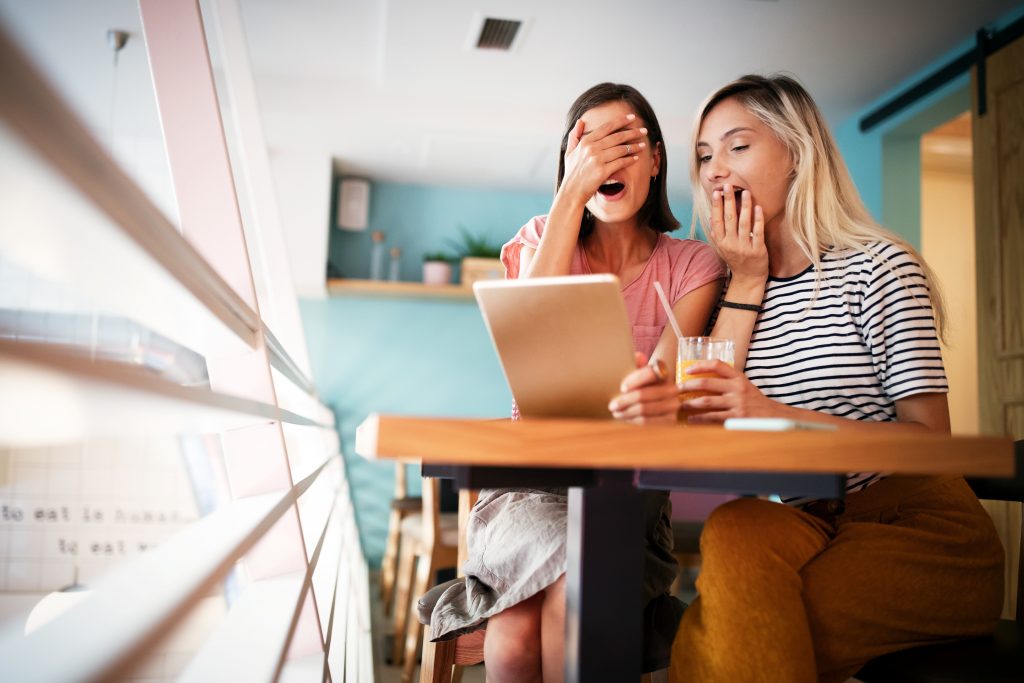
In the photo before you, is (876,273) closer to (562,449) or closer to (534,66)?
(562,449)

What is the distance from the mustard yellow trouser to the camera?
36.0 inches

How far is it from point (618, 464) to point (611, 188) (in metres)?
1.03

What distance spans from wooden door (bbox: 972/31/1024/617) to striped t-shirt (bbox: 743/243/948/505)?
86.2 inches

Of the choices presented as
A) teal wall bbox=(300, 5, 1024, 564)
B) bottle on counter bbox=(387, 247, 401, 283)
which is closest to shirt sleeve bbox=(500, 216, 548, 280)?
bottle on counter bbox=(387, 247, 401, 283)

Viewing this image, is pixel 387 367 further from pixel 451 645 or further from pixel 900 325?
pixel 900 325

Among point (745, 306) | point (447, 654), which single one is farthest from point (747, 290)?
point (447, 654)

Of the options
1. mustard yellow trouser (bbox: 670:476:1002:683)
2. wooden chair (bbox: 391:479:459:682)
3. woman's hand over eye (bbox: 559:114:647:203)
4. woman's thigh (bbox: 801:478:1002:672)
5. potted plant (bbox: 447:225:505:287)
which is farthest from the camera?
potted plant (bbox: 447:225:505:287)

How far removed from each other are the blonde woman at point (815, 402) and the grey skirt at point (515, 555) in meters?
0.20

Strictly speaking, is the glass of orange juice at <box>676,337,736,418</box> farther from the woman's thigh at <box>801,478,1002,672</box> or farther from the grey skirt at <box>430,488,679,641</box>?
the woman's thigh at <box>801,478,1002,672</box>

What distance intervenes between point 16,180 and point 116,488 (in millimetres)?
2995

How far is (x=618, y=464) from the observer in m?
0.68

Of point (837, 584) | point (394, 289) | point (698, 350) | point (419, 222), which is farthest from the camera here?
point (419, 222)

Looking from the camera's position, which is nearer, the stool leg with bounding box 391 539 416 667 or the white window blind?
the white window blind

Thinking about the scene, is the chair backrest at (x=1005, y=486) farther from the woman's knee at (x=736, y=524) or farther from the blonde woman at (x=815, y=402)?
the woman's knee at (x=736, y=524)
